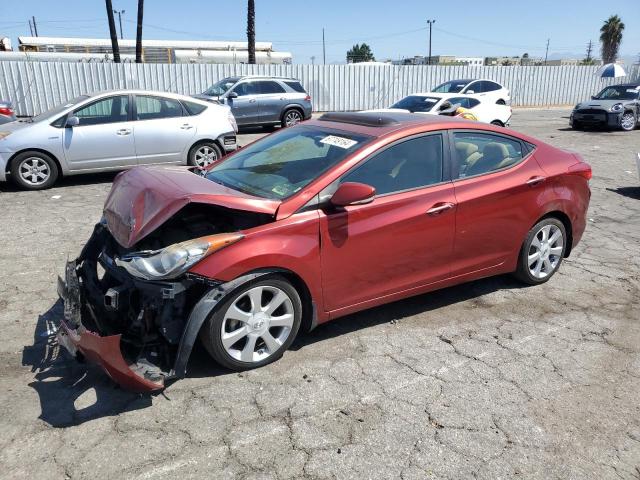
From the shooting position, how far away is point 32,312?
171 inches

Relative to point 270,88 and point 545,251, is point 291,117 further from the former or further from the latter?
point 545,251

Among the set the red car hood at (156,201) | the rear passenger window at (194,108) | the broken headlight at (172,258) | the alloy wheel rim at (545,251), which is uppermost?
the rear passenger window at (194,108)

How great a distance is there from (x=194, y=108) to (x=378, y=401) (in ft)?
24.8

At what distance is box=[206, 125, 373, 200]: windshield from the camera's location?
150 inches

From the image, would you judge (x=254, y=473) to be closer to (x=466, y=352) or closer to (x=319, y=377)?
(x=319, y=377)

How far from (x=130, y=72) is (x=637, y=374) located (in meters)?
20.2

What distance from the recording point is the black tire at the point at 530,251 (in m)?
4.75

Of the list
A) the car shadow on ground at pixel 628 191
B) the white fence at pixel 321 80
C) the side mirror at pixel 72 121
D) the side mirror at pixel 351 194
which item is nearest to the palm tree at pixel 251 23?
the white fence at pixel 321 80

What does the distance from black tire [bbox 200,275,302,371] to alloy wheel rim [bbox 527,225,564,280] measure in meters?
2.40

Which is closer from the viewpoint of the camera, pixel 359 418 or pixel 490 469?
pixel 490 469

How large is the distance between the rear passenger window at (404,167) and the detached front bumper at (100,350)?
5.89 ft

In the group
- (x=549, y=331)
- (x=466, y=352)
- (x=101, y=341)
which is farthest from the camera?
(x=549, y=331)

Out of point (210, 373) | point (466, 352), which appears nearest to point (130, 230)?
point (210, 373)

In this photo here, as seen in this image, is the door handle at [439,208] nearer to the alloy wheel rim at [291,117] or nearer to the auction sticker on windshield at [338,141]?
the auction sticker on windshield at [338,141]
